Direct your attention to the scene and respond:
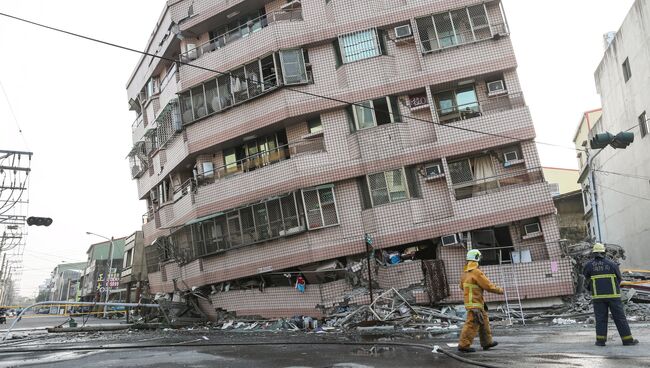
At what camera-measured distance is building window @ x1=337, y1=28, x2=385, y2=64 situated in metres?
19.4

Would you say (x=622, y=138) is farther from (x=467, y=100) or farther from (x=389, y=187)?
(x=389, y=187)

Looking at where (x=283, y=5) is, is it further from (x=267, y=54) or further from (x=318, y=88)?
(x=318, y=88)

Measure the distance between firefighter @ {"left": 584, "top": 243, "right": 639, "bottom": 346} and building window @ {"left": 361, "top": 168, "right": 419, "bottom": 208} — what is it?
9.82 m

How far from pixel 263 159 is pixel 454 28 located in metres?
9.00

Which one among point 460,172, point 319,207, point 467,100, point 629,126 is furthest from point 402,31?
point 629,126

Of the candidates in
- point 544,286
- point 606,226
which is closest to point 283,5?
point 544,286

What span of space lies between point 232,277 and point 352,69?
9473mm

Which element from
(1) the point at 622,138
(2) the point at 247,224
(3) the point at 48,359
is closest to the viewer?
(3) the point at 48,359

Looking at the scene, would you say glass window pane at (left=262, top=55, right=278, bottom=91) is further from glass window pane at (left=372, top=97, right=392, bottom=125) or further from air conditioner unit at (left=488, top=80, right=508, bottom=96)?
air conditioner unit at (left=488, top=80, right=508, bottom=96)

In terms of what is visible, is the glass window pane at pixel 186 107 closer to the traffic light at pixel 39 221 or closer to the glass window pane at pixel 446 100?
the traffic light at pixel 39 221

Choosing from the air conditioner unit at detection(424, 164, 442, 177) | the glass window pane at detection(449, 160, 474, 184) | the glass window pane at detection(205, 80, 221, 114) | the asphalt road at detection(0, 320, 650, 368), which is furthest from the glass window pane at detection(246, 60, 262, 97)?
the asphalt road at detection(0, 320, 650, 368)

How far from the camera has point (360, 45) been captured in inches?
770

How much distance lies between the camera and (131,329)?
22.3 m

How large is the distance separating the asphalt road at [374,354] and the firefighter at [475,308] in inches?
9.0
